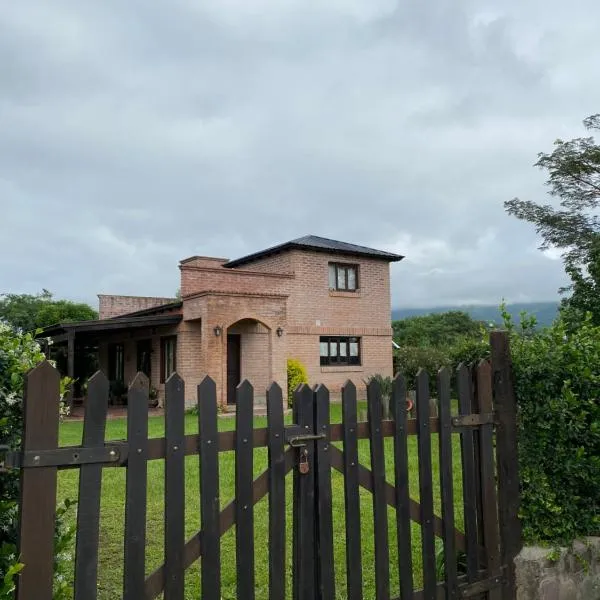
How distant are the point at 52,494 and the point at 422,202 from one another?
954 inches

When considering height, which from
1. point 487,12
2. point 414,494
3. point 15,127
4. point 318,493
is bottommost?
point 414,494

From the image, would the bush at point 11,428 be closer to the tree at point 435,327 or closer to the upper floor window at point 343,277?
the upper floor window at point 343,277

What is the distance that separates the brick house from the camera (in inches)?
682

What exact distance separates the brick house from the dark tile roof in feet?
0.17

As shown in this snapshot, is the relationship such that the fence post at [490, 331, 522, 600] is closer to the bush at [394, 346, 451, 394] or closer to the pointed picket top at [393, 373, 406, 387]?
the pointed picket top at [393, 373, 406, 387]

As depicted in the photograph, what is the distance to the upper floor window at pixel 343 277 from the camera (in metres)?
21.4

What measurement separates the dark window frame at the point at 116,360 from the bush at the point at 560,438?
2153cm

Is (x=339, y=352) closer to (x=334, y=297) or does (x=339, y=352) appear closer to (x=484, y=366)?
(x=334, y=297)

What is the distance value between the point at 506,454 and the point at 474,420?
0.36m

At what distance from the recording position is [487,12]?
9086 millimetres

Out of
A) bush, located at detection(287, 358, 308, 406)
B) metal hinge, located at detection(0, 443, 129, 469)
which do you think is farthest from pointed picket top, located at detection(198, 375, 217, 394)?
bush, located at detection(287, 358, 308, 406)

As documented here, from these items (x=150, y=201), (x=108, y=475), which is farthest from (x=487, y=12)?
(x=150, y=201)

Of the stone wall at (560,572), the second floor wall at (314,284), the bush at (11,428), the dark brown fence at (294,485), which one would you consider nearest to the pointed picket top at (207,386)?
the dark brown fence at (294,485)

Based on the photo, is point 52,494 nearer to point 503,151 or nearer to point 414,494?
point 414,494
